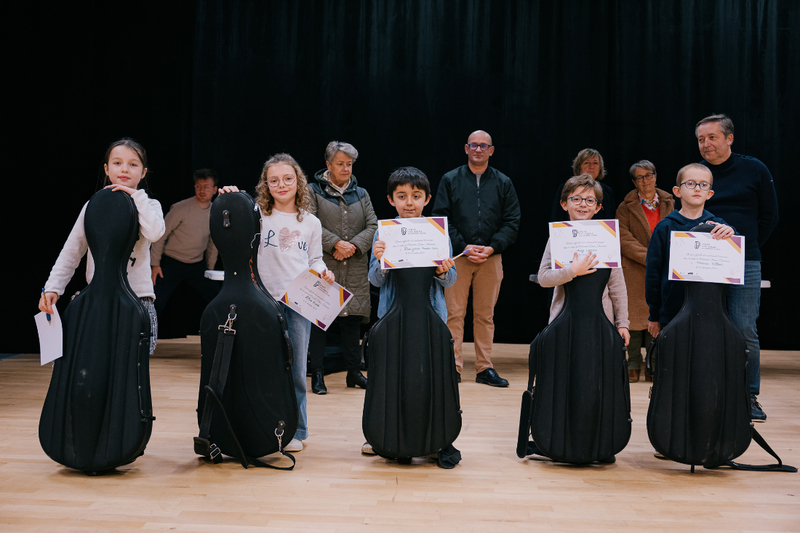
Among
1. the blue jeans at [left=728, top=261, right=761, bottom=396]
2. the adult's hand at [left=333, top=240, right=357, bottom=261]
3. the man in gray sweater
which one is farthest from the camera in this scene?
the man in gray sweater

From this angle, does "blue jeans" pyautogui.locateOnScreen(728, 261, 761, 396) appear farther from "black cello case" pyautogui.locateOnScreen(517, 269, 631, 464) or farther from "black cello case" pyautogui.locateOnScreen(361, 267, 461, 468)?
"black cello case" pyautogui.locateOnScreen(361, 267, 461, 468)

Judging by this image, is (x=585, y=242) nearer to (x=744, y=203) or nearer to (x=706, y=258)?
(x=706, y=258)

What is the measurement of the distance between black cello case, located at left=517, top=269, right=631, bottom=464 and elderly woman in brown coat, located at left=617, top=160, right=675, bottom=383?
7.01ft

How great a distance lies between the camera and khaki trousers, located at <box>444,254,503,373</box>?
4008mm

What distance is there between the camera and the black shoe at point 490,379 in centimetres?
382

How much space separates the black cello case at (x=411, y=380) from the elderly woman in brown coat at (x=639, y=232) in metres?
2.44

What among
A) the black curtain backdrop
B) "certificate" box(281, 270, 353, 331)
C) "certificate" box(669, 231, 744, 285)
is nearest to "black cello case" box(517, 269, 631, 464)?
"certificate" box(669, 231, 744, 285)

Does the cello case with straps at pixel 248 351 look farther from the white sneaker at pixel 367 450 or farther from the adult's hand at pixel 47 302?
the adult's hand at pixel 47 302

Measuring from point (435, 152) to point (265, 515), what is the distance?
4212 mm

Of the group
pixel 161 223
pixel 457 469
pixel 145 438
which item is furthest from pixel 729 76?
pixel 145 438

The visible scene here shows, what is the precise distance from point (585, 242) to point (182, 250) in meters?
3.39

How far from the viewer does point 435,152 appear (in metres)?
5.51

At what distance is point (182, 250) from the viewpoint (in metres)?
4.68

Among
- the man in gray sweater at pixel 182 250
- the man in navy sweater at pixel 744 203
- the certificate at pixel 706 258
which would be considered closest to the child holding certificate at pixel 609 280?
the certificate at pixel 706 258
